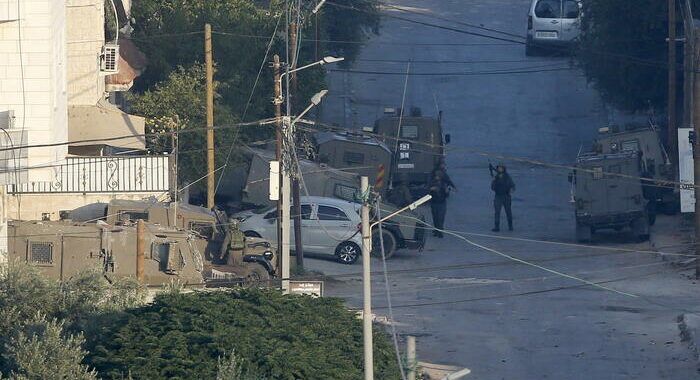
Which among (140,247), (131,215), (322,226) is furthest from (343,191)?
(140,247)

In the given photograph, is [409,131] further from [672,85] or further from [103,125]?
[103,125]

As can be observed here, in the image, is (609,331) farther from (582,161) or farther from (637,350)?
(582,161)

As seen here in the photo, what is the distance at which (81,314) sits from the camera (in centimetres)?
2106

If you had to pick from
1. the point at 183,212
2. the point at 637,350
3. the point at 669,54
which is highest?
the point at 669,54

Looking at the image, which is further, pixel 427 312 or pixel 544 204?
pixel 544 204

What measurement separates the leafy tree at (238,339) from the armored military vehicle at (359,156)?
611 inches

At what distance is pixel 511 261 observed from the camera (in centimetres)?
3091

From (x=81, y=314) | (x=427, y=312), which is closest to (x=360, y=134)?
(x=427, y=312)

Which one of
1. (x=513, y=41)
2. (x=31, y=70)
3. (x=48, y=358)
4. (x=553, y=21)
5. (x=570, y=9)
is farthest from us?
(x=513, y=41)

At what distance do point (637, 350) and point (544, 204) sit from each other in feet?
47.6

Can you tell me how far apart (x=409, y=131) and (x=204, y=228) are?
1140cm

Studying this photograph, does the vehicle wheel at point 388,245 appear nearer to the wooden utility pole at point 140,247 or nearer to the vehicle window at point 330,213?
the vehicle window at point 330,213

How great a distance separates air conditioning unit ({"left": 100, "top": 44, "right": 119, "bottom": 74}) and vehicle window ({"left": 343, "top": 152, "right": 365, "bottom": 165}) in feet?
25.1

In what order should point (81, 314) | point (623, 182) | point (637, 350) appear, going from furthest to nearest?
point (623, 182) < point (637, 350) < point (81, 314)
